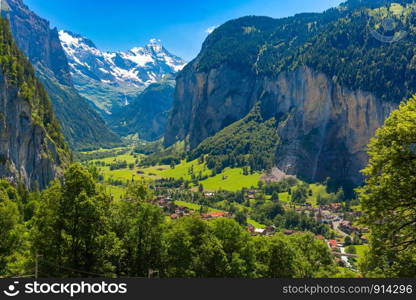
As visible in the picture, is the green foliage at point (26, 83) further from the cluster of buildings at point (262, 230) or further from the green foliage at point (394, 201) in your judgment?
the green foliage at point (394, 201)

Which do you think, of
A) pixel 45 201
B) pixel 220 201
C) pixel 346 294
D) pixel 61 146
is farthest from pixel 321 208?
pixel 346 294

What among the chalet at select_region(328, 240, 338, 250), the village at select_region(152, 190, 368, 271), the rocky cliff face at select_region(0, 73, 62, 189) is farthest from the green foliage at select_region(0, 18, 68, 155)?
the chalet at select_region(328, 240, 338, 250)

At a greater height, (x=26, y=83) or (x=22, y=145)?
(x=26, y=83)

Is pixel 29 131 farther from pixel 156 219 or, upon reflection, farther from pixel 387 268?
pixel 387 268

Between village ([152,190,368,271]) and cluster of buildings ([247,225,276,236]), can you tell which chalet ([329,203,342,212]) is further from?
cluster of buildings ([247,225,276,236])

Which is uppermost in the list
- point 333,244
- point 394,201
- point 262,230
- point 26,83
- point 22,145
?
point 26,83

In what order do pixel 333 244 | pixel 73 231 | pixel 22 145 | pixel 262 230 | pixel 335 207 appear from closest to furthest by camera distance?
pixel 73 231
pixel 22 145
pixel 333 244
pixel 262 230
pixel 335 207

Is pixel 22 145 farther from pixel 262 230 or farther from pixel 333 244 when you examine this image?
pixel 333 244

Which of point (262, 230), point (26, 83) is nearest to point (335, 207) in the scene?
point (262, 230)

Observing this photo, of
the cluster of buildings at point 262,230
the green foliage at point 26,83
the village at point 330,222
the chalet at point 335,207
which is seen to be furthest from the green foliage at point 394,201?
the chalet at point 335,207
